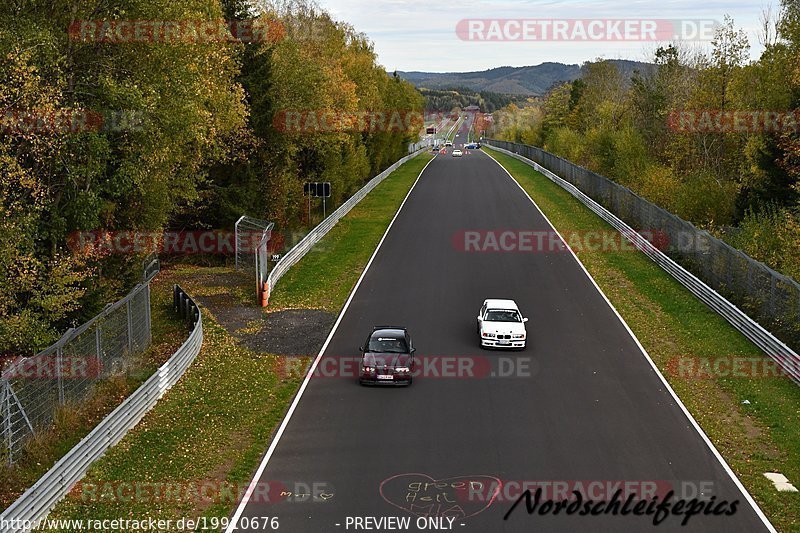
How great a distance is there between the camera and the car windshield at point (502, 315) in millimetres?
26375

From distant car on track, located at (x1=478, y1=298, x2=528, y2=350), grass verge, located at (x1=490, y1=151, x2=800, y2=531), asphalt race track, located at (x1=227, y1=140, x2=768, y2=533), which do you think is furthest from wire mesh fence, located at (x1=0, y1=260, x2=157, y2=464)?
grass verge, located at (x1=490, y1=151, x2=800, y2=531)

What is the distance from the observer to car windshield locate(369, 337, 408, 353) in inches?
904

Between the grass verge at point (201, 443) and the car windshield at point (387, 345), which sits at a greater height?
the car windshield at point (387, 345)

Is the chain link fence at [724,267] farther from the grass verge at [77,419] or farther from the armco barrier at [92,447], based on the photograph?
the grass verge at [77,419]

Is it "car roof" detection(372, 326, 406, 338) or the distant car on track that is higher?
"car roof" detection(372, 326, 406, 338)

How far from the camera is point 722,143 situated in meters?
60.2

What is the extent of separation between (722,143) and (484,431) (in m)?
49.5

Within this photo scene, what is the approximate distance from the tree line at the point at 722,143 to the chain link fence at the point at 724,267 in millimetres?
1611

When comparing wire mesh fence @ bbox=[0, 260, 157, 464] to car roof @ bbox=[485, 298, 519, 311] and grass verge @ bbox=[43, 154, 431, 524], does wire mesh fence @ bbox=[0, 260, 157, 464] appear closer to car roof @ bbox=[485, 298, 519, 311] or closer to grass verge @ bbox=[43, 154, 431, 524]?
grass verge @ bbox=[43, 154, 431, 524]

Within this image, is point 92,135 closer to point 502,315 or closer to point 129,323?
point 129,323

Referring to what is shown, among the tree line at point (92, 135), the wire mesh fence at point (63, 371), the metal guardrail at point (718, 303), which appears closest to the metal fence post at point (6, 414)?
the wire mesh fence at point (63, 371)

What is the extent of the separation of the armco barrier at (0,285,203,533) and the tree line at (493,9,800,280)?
22.6m

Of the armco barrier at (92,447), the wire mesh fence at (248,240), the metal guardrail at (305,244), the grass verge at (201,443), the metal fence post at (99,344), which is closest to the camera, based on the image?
the armco barrier at (92,447)

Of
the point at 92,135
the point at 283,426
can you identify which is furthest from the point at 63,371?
the point at 92,135
